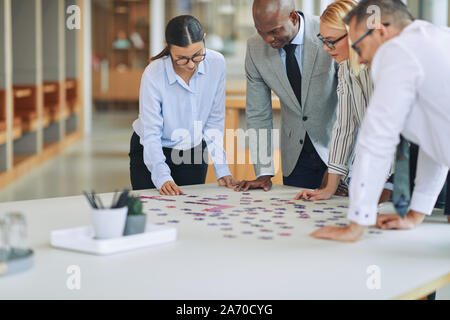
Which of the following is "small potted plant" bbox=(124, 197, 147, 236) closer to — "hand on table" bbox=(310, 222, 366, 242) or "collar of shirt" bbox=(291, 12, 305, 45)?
"hand on table" bbox=(310, 222, 366, 242)

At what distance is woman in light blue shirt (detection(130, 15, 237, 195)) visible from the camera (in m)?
3.09

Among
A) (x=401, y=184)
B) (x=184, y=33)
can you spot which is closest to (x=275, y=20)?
(x=184, y=33)

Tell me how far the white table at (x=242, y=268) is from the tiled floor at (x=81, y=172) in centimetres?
529

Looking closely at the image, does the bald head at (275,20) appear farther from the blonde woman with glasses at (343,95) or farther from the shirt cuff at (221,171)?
the shirt cuff at (221,171)

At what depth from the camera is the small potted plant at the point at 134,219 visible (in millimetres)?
1918

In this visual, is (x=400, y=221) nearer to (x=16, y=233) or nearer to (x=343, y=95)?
(x=343, y=95)

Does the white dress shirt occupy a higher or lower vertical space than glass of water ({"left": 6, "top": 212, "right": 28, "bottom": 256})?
higher

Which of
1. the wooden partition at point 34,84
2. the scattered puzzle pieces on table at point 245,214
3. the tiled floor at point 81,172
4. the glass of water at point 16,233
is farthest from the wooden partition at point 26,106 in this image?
the glass of water at point 16,233

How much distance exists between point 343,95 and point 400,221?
75 cm

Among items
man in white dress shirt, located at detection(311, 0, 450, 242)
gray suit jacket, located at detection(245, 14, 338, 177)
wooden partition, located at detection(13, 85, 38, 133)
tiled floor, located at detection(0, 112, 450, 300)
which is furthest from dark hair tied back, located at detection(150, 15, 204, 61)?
wooden partition, located at detection(13, 85, 38, 133)

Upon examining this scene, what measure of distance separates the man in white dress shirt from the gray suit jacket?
1132mm

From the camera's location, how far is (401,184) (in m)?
2.07
